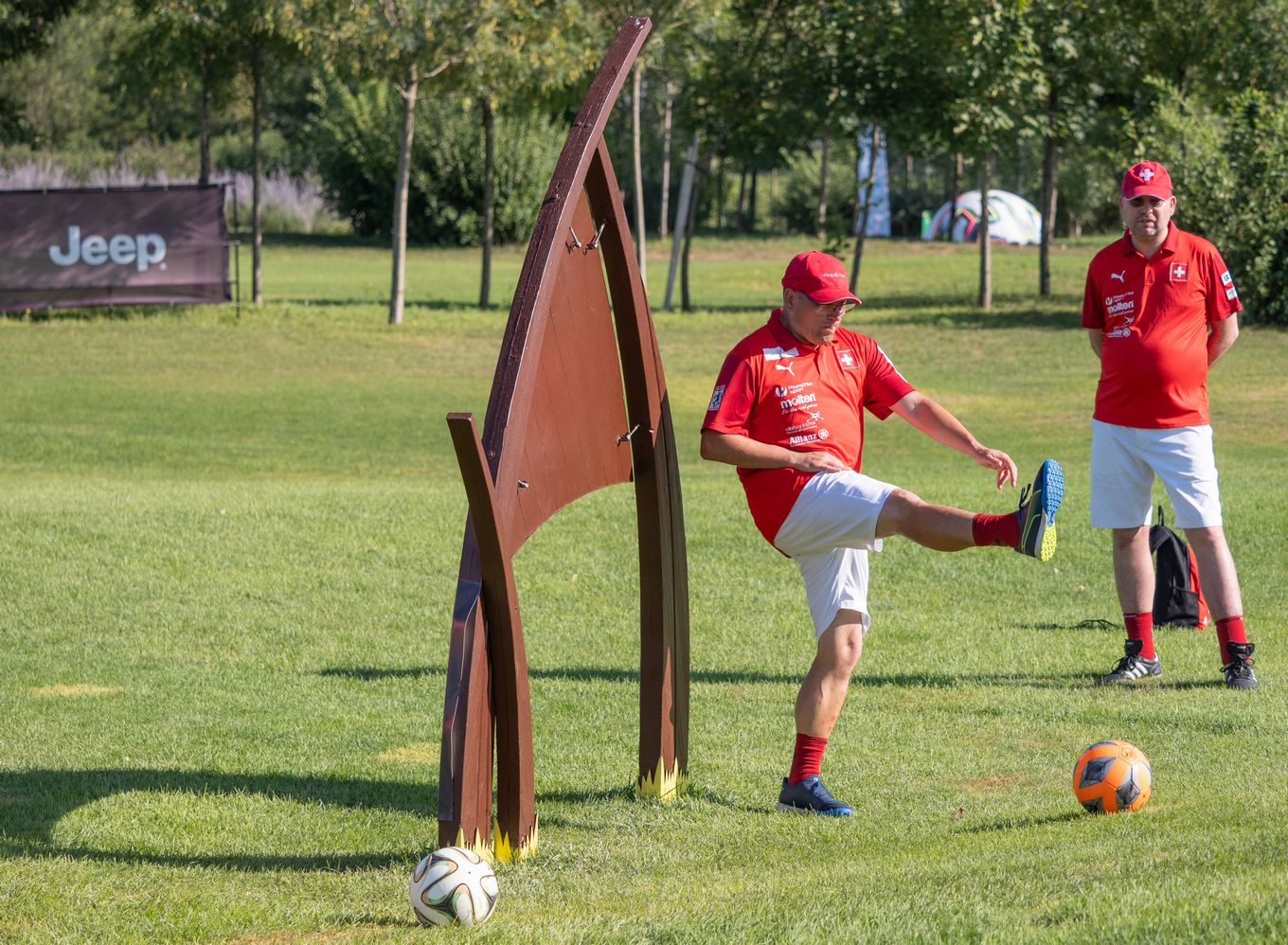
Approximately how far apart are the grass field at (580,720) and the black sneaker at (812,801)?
88 millimetres

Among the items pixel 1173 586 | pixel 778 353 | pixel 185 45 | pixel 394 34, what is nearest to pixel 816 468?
pixel 778 353

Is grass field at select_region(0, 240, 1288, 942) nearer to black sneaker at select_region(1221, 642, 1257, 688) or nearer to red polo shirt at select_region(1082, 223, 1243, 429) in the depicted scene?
black sneaker at select_region(1221, 642, 1257, 688)

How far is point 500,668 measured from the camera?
4.58 m

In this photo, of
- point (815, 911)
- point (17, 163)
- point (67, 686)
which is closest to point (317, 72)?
point (17, 163)

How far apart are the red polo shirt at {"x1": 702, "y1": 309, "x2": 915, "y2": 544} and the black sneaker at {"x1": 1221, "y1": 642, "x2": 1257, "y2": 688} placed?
2652 millimetres

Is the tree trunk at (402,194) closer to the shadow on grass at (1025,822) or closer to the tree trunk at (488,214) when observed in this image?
the tree trunk at (488,214)

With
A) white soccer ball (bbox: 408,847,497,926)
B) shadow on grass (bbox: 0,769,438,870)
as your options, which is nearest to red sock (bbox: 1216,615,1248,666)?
shadow on grass (bbox: 0,769,438,870)

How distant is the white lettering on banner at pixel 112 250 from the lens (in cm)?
2336

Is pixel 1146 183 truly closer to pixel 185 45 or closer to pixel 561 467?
pixel 561 467

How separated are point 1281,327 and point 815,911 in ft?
78.3

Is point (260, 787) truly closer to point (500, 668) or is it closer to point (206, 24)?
point (500, 668)

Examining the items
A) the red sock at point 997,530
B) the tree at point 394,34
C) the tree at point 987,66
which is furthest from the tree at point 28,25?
the red sock at point 997,530

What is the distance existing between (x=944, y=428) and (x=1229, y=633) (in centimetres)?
236

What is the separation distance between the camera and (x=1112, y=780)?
201 inches
